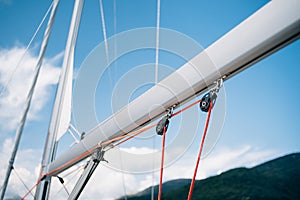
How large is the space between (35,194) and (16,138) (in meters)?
0.28

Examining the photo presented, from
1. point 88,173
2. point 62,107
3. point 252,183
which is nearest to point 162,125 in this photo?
point 88,173

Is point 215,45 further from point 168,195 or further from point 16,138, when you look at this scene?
point 168,195

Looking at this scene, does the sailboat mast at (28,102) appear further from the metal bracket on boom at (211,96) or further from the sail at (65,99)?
the metal bracket on boom at (211,96)

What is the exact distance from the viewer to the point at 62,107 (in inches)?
56.6

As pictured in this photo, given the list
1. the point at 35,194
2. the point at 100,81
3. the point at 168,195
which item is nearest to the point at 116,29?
the point at 100,81

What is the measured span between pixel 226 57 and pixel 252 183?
1740cm

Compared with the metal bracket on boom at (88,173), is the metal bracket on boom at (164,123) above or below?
below

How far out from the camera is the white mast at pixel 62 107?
1294 mm

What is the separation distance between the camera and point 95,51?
0.99 m

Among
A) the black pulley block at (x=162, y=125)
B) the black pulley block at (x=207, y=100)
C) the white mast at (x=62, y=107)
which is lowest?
the black pulley block at (x=207, y=100)

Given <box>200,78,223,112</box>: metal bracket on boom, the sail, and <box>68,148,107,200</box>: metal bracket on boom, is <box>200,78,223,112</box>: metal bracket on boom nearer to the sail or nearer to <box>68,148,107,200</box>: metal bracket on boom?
<box>68,148,107,200</box>: metal bracket on boom

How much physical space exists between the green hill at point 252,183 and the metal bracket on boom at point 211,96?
16.0 m

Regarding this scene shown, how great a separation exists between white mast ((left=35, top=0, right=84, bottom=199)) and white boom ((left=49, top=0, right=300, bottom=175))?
26.2 inches

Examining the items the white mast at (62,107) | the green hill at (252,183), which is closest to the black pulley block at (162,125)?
the white mast at (62,107)
